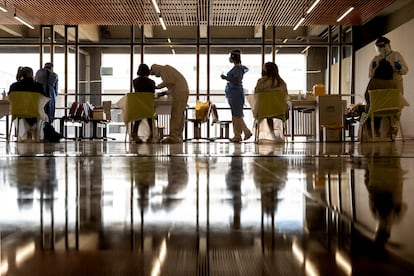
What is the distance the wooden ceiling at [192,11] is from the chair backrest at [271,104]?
4.13 m

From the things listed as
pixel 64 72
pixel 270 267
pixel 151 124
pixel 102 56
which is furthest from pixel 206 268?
pixel 102 56

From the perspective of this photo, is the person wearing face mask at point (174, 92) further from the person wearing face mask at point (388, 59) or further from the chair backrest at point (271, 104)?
the person wearing face mask at point (388, 59)

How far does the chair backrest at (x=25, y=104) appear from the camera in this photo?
7.32m

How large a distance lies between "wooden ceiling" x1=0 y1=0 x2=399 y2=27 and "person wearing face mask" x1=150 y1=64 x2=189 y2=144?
12.9 feet

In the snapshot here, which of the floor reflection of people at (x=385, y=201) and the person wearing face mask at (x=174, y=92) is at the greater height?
the person wearing face mask at (x=174, y=92)

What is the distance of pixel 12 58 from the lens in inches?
664

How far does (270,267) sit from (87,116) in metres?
10.8

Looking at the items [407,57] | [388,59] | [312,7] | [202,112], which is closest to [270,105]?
[388,59]

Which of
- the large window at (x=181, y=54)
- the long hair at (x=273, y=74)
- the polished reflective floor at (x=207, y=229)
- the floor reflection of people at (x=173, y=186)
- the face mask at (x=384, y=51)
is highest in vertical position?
the large window at (x=181, y=54)

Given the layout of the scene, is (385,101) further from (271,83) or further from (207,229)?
(207,229)

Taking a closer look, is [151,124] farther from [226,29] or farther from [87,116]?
[226,29]

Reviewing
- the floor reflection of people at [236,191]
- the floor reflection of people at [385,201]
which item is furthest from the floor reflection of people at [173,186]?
the floor reflection of people at [385,201]

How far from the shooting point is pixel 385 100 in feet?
22.7

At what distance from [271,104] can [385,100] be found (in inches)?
60.2
